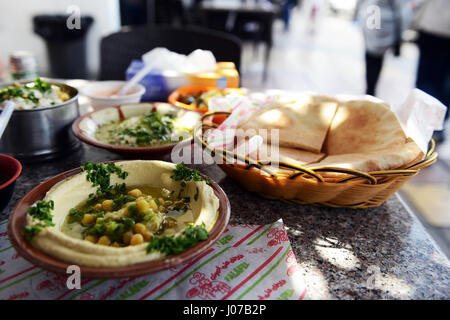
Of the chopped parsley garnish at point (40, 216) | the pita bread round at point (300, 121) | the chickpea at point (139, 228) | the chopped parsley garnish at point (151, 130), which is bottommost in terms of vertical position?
the chickpea at point (139, 228)

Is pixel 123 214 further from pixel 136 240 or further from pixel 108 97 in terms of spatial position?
pixel 108 97

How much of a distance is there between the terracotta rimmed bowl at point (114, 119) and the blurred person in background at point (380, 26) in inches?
94.1

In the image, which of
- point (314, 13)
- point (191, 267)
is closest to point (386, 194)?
point (191, 267)

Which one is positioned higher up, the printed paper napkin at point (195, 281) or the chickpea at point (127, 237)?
the chickpea at point (127, 237)

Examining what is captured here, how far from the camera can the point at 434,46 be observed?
3.37 metres

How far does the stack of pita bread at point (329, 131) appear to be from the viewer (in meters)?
1.30

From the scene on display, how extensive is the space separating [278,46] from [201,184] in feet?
29.7

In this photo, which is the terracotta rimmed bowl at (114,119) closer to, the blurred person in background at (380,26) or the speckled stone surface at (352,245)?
the speckled stone surface at (352,245)

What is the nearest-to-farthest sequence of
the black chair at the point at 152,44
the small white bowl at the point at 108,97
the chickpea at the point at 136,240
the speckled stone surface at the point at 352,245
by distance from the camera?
the chickpea at the point at 136,240 → the speckled stone surface at the point at 352,245 → the small white bowl at the point at 108,97 → the black chair at the point at 152,44

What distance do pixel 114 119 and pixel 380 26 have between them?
2855 millimetres

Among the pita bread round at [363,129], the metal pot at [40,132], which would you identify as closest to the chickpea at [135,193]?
the metal pot at [40,132]

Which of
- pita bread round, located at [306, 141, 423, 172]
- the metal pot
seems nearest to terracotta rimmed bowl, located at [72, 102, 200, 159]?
the metal pot

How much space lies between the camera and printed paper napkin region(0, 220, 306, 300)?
908 mm

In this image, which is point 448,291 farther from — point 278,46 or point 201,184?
point 278,46
